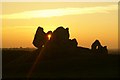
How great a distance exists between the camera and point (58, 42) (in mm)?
59562

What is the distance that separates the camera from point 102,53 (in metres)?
62.5

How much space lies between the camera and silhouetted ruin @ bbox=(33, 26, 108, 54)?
58.6 m

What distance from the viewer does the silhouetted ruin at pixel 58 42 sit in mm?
58625

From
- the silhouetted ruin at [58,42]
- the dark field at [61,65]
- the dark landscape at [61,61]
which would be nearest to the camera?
the dark landscape at [61,61]

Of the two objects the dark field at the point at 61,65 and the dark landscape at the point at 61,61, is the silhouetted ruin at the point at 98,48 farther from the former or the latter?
the dark field at the point at 61,65

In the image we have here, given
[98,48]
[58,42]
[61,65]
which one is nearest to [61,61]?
[61,65]


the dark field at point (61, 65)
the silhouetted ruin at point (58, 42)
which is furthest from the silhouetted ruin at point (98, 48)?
the dark field at point (61, 65)

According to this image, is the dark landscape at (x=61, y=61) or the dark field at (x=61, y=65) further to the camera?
the dark field at (x=61, y=65)

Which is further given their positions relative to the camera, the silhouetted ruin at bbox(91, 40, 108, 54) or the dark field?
the silhouetted ruin at bbox(91, 40, 108, 54)

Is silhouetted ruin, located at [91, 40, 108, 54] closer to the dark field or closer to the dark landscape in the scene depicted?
the dark landscape

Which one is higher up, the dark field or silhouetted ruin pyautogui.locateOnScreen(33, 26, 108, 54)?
silhouetted ruin pyautogui.locateOnScreen(33, 26, 108, 54)

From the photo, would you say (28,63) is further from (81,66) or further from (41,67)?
(81,66)

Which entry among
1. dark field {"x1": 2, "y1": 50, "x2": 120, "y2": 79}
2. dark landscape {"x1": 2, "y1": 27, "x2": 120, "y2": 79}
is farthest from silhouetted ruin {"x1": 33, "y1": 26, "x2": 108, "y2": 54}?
dark field {"x1": 2, "y1": 50, "x2": 120, "y2": 79}

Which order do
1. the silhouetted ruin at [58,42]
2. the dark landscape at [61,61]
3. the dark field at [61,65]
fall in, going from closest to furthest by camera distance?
the dark landscape at [61,61] < the dark field at [61,65] < the silhouetted ruin at [58,42]
